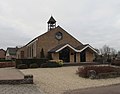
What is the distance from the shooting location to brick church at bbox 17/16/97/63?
43.3m

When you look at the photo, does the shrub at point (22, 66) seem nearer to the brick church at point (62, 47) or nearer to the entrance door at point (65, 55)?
the brick church at point (62, 47)

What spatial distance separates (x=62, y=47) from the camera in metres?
42.0

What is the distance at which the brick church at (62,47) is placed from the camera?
43.3 m

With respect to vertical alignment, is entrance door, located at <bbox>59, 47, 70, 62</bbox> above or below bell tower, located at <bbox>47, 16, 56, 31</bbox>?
below

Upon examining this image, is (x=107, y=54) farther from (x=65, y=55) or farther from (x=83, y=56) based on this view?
(x=65, y=55)

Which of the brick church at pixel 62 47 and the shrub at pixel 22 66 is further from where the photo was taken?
the brick church at pixel 62 47

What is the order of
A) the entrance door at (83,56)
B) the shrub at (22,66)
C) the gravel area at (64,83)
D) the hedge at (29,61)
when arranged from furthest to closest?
the entrance door at (83,56)
the hedge at (29,61)
the shrub at (22,66)
the gravel area at (64,83)

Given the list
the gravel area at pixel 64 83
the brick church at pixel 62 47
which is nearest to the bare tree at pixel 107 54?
the brick church at pixel 62 47

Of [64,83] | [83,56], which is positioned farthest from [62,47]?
[64,83]

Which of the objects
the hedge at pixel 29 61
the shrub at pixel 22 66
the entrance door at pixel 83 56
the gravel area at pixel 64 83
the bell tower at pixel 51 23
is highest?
the bell tower at pixel 51 23

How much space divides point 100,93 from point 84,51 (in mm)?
33125

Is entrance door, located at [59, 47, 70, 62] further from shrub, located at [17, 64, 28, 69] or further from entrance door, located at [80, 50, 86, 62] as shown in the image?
shrub, located at [17, 64, 28, 69]

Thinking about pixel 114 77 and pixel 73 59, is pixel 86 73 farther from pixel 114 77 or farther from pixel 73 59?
pixel 73 59

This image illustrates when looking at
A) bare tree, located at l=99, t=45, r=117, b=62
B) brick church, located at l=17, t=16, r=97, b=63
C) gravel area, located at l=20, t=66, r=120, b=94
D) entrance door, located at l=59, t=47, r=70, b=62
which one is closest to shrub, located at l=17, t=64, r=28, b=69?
brick church, located at l=17, t=16, r=97, b=63
